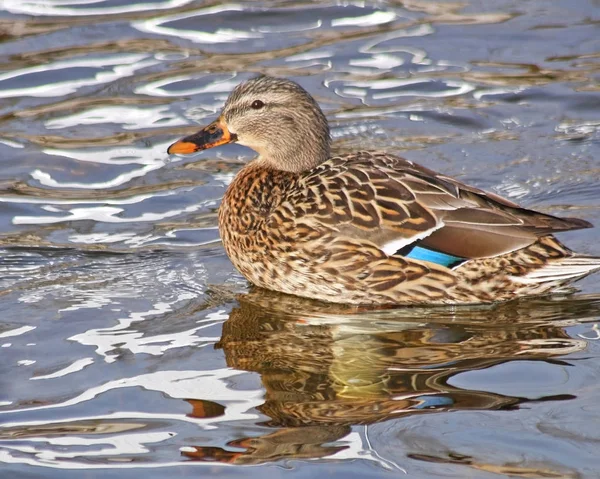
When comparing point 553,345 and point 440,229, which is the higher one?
point 440,229

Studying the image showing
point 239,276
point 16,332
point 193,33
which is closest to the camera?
point 16,332

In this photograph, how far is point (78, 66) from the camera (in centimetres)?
1269

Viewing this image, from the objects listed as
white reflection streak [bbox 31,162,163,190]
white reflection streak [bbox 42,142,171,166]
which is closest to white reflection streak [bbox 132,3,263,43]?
white reflection streak [bbox 42,142,171,166]

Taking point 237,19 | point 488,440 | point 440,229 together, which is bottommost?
point 488,440

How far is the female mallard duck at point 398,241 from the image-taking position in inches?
309

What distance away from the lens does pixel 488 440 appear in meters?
6.01

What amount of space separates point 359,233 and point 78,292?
6.41 feet

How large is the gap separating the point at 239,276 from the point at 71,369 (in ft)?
6.53

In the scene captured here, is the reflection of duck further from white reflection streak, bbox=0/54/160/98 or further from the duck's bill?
white reflection streak, bbox=0/54/160/98

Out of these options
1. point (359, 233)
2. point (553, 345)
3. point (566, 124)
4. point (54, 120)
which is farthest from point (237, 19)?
point (553, 345)

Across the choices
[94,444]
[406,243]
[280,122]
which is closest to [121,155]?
[280,122]

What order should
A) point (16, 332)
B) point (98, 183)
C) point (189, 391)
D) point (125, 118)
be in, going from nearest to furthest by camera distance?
point (189, 391) < point (16, 332) < point (98, 183) < point (125, 118)

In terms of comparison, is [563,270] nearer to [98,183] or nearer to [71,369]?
[71,369]

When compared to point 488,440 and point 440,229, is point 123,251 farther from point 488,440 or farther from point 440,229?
point 488,440
